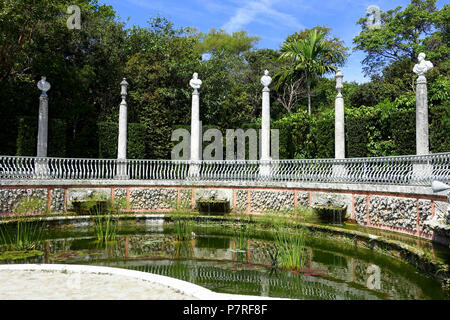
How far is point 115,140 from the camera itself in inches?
680

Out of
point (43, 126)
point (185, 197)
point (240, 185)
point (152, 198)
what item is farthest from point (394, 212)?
point (43, 126)

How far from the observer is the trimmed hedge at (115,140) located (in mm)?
17125

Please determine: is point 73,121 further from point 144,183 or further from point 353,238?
point 353,238

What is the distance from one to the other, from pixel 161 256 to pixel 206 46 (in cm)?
3340

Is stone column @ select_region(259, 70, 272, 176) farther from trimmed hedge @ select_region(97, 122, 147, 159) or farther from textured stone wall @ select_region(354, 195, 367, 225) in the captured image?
trimmed hedge @ select_region(97, 122, 147, 159)

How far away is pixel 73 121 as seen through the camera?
19094 millimetres

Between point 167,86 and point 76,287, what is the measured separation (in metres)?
17.7

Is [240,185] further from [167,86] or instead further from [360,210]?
[167,86]

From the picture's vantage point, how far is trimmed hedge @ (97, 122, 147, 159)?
56.2 feet

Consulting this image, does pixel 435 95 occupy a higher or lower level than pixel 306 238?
higher

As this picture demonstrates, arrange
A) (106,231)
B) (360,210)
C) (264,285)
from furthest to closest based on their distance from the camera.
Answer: (360,210), (106,231), (264,285)

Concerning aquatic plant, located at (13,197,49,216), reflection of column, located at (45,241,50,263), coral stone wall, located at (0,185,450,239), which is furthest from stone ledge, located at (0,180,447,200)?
reflection of column, located at (45,241,50,263)

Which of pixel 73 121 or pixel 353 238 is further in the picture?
pixel 73 121
